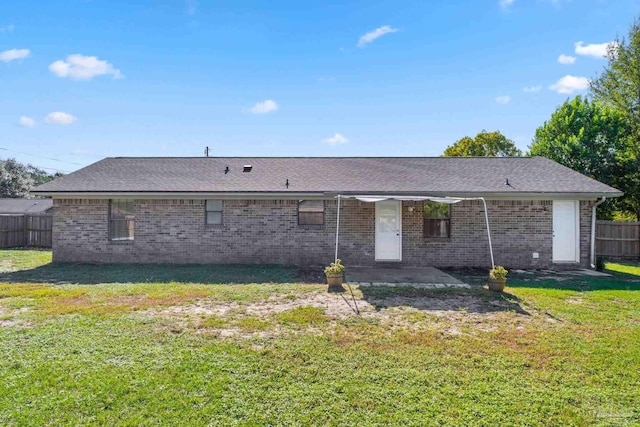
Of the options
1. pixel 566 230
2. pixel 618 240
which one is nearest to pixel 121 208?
pixel 566 230

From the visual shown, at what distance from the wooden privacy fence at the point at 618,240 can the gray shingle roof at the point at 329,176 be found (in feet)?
13.1

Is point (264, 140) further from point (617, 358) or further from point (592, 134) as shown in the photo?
point (617, 358)

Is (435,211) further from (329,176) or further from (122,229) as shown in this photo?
(122,229)

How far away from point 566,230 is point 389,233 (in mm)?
5917

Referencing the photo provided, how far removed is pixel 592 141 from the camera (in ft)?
61.4

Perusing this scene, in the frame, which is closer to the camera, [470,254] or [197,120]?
[470,254]

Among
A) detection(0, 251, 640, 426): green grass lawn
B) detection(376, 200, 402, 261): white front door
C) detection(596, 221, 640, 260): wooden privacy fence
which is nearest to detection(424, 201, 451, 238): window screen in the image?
detection(376, 200, 402, 261): white front door

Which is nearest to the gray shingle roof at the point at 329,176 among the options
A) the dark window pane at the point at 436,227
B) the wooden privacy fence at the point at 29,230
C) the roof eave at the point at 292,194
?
the roof eave at the point at 292,194

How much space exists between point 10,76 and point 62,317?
54.7ft

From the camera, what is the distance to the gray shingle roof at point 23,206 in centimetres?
2305

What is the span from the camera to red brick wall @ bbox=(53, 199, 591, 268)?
11406 mm

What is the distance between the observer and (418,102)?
16.8 m

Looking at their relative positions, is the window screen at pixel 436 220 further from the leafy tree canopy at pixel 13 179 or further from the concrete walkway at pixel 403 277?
the leafy tree canopy at pixel 13 179

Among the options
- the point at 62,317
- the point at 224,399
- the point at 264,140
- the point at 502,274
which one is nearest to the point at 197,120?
the point at 264,140
